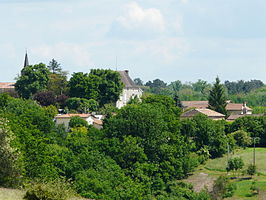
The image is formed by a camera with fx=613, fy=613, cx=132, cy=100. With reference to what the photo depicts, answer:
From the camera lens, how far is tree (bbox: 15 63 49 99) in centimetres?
10894

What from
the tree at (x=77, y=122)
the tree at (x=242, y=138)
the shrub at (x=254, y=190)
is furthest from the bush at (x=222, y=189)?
the tree at (x=77, y=122)

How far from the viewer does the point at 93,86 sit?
103 m

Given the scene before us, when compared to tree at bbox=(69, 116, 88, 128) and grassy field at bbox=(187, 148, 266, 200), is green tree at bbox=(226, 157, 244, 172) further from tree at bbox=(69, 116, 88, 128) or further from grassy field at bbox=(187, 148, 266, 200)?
tree at bbox=(69, 116, 88, 128)

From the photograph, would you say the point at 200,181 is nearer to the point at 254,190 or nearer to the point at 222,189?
the point at 222,189

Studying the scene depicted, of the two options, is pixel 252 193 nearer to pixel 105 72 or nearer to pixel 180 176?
pixel 180 176

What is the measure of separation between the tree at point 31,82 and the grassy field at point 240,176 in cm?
4196

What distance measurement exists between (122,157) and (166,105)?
902 inches

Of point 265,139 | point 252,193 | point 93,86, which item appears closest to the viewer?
point 252,193

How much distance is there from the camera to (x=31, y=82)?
11006 cm

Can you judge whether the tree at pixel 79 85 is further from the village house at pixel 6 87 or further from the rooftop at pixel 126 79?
the village house at pixel 6 87

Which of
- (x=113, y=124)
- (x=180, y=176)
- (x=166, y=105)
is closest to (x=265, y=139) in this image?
(x=166, y=105)

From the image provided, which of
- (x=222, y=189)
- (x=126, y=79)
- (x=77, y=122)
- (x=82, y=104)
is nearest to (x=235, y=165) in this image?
(x=222, y=189)

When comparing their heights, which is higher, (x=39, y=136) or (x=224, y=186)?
(x=39, y=136)

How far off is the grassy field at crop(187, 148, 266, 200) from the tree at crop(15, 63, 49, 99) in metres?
42.0
